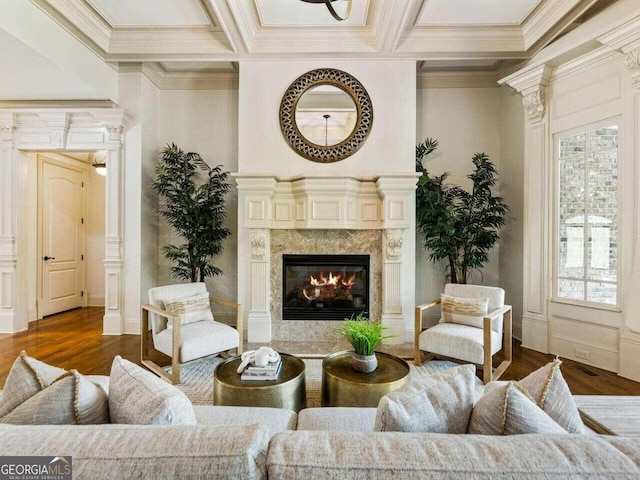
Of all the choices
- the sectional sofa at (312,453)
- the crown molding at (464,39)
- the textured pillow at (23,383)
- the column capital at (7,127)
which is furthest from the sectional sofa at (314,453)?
the column capital at (7,127)

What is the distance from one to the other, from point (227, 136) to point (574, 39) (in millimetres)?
4000

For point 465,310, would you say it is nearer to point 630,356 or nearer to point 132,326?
point 630,356

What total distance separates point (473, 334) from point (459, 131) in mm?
2853

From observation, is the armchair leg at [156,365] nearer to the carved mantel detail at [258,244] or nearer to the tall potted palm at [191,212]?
the tall potted palm at [191,212]

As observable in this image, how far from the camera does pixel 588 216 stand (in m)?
3.25

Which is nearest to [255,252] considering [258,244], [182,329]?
[258,244]

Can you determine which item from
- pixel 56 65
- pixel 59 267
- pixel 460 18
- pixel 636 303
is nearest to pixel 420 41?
pixel 460 18

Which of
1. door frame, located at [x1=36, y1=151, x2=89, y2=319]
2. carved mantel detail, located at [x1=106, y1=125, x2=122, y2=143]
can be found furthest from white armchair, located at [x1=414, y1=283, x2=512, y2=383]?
door frame, located at [x1=36, y1=151, x2=89, y2=319]

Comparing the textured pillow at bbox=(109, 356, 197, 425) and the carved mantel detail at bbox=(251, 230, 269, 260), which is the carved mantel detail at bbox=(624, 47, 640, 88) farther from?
the textured pillow at bbox=(109, 356, 197, 425)

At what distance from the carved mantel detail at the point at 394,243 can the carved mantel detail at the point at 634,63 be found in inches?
94.4

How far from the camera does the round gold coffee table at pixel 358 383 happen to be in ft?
6.23

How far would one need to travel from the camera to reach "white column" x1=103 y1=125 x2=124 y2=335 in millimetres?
3959

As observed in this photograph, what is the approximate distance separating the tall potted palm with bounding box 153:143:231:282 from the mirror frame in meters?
1.05

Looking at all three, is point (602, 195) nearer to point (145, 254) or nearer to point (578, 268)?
point (578, 268)
